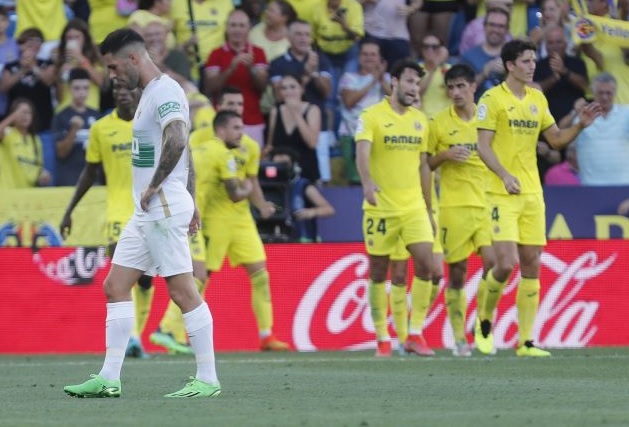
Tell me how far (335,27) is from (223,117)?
3532 mm

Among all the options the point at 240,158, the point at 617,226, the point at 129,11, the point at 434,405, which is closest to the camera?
the point at 434,405

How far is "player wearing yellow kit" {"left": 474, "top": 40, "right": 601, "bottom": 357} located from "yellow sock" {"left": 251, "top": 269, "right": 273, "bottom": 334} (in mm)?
2976

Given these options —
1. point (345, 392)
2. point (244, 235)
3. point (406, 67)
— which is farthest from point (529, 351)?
point (345, 392)

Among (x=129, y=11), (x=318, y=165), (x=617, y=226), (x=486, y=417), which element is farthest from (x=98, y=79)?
(x=486, y=417)

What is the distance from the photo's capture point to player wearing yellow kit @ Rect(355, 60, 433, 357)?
1462 centimetres

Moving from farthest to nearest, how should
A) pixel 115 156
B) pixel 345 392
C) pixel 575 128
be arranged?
pixel 115 156
pixel 575 128
pixel 345 392

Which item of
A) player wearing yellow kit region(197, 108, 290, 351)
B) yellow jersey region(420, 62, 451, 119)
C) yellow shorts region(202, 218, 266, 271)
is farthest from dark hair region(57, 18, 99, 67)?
yellow jersey region(420, 62, 451, 119)

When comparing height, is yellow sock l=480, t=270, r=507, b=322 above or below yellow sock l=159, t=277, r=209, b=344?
above

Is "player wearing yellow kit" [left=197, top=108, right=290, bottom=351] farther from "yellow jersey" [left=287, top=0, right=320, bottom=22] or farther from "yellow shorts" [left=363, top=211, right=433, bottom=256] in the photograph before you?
"yellow jersey" [left=287, top=0, right=320, bottom=22]

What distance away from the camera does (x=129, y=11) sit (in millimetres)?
18984

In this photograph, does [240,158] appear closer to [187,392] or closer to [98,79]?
[98,79]

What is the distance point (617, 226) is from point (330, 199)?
3.42 meters

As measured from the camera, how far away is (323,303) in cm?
1705

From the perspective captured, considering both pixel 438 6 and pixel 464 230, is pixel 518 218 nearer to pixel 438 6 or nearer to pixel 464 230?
pixel 464 230
